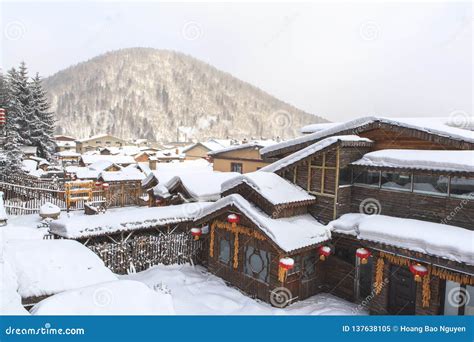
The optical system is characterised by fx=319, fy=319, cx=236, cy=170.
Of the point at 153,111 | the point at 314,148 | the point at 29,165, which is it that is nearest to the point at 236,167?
the point at 314,148

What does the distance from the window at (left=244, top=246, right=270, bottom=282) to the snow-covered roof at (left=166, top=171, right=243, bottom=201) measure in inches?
248

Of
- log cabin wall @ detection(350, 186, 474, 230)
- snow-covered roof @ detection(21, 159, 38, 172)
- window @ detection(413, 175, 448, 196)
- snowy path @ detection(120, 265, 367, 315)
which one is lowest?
snowy path @ detection(120, 265, 367, 315)

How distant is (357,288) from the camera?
12992mm

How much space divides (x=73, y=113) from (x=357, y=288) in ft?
571

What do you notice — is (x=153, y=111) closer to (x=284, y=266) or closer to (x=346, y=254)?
(x=346, y=254)

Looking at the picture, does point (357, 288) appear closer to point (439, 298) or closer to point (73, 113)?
point (439, 298)

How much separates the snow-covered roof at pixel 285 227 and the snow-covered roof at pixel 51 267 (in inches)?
221

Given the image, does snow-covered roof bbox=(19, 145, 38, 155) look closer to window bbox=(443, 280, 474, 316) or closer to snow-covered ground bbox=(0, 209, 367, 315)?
snow-covered ground bbox=(0, 209, 367, 315)

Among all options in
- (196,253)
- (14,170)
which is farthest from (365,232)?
(14,170)

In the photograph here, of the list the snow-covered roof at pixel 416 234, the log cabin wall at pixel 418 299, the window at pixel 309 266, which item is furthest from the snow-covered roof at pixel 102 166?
the log cabin wall at pixel 418 299

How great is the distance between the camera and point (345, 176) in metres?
13.8

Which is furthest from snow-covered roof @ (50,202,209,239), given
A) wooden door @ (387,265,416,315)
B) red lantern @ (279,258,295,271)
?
wooden door @ (387,265,416,315)

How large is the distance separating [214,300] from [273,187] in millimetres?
5198

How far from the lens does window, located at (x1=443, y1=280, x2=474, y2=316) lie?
33.4 feet
